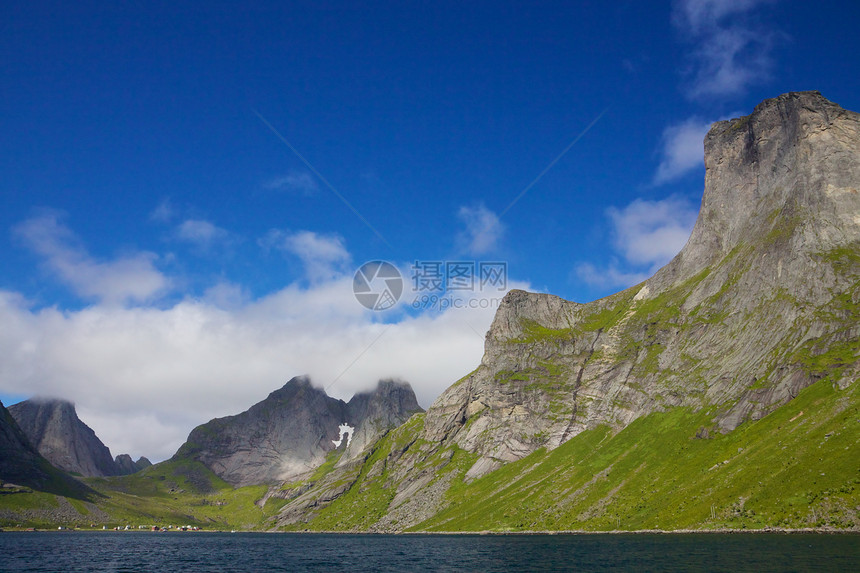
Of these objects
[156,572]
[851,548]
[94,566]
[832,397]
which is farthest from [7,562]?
[832,397]

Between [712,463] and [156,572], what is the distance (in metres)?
177

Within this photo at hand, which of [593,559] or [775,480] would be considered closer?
[593,559]

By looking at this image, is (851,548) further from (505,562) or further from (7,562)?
(7,562)

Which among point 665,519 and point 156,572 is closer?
point 156,572

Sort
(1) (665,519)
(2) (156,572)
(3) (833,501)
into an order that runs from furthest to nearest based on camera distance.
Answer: (1) (665,519) < (3) (833,501) < (2) (156,572)

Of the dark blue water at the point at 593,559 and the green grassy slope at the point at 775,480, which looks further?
the green grassy slope at the point at 775,480

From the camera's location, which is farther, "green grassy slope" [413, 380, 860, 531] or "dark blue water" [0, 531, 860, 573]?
"green grassy slope" [413, 380, 860, 531]

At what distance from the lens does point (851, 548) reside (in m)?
90.6

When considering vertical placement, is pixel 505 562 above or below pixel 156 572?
below

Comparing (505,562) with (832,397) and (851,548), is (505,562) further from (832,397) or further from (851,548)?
(832,397)

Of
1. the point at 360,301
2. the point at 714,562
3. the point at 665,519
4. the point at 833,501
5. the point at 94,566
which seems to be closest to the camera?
the point at 714,562

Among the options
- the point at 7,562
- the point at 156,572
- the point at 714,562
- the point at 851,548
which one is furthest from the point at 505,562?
the point at 7,562

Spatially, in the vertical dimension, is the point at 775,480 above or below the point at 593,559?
below

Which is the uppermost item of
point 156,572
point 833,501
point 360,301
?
point 360,301
